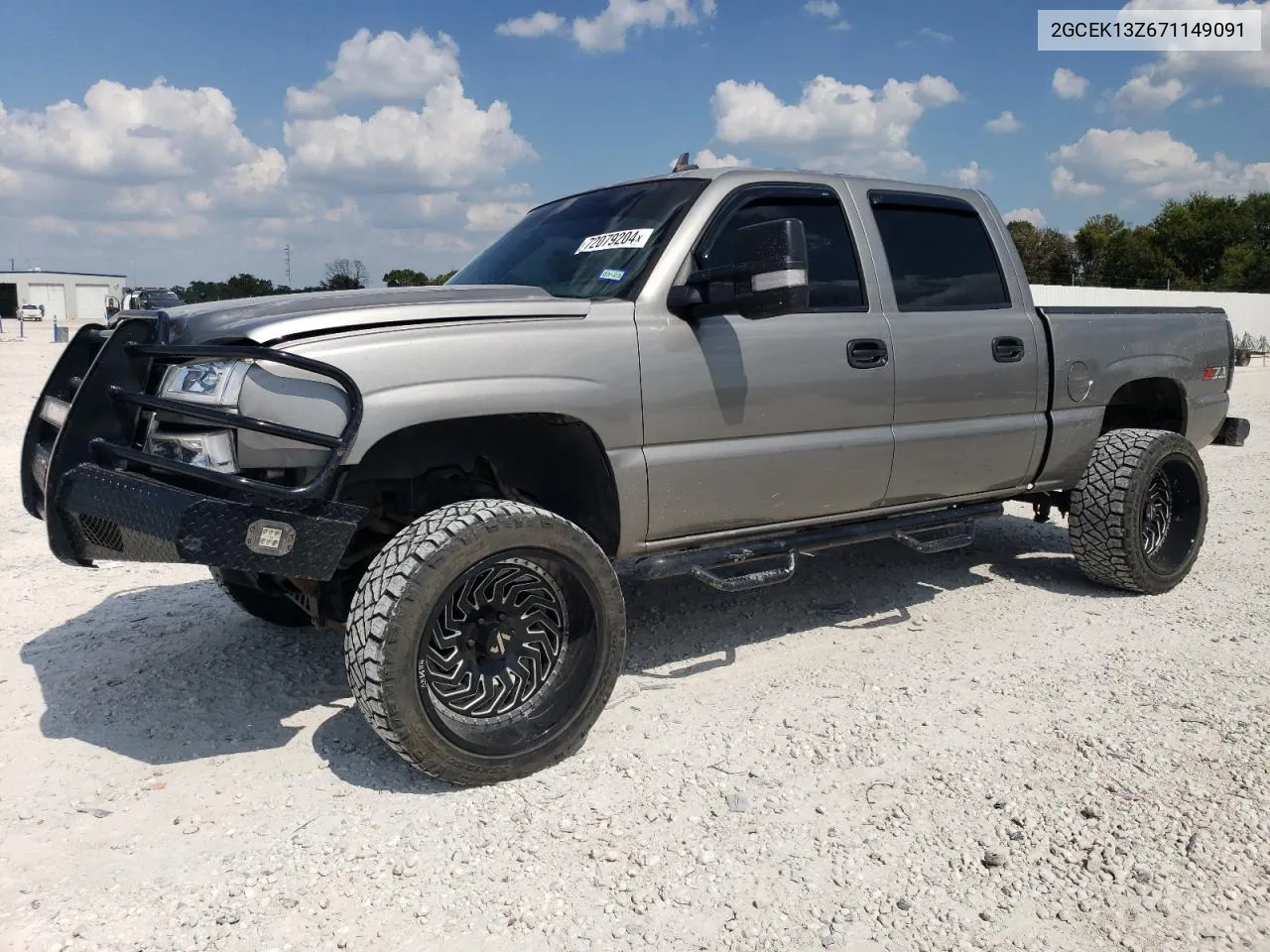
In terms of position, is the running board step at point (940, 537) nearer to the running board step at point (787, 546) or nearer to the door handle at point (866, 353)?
the running board step at point (787, 546)

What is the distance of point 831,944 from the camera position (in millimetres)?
2324

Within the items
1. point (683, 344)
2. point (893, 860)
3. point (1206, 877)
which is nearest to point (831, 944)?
point (893, 860)

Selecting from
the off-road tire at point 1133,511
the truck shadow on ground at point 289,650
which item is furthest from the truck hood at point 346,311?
the off-road tire at point 1133,511

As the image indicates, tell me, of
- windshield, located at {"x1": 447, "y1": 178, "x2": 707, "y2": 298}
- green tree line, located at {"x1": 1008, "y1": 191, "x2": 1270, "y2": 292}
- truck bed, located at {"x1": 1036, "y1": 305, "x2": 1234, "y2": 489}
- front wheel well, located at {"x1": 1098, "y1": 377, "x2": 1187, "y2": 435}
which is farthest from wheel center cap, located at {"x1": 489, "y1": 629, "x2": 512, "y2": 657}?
green tree line, located at {"x1": 1008, "y1": 191, "x2": 1270, "y2": 292}

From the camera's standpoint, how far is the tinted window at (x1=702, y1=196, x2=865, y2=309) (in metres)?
3.97

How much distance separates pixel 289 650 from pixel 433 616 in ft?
5.47

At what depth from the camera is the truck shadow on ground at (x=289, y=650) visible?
3457 millimetres

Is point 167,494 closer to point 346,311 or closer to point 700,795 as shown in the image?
point 346,311

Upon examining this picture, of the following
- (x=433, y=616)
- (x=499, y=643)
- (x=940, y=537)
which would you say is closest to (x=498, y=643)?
(x=499, y=643)

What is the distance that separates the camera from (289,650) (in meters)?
4.30

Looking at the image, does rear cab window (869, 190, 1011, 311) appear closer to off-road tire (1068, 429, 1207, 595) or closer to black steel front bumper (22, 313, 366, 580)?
off-road tire (1068, 429, 1207, 595)

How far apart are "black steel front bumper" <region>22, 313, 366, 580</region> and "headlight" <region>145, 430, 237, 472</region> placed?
52 millimetres

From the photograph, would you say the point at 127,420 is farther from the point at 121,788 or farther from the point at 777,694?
the point at 777,694

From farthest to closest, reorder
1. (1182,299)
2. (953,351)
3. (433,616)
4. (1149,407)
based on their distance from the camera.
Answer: (1182,299) < (1149,407) < (953,351) < (433,616)
